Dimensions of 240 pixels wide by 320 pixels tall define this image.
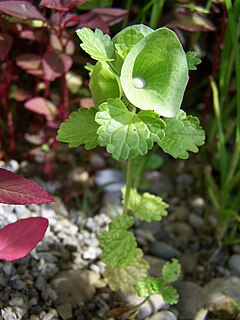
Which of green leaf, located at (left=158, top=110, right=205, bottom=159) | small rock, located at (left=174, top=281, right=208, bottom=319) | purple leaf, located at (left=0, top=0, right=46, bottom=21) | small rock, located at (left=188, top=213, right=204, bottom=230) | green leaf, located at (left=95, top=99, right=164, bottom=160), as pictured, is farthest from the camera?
small rock, located at (left=188, top=213, right=204, bottom=230)

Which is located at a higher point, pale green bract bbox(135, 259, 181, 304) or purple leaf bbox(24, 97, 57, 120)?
purple leaf bbox(24, 97, 57, 120)

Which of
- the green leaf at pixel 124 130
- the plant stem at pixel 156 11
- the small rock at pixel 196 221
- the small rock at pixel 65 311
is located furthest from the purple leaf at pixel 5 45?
the small rock at pixel 196 221

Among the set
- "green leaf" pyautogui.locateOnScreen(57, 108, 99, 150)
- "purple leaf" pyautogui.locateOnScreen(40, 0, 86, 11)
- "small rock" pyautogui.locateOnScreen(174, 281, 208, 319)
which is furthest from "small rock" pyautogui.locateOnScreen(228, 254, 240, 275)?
"purple leaf" pyautogui.locateOnScreen(40, 0, 86, 11)

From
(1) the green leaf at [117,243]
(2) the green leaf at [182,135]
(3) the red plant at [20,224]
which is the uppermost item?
(2) the green leaf at [182,135]

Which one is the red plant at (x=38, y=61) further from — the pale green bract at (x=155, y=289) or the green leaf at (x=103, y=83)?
the pale green bract at (x=155, y=289)

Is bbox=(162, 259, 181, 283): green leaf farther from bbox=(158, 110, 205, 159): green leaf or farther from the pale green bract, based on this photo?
bbox=(158, 110, 205, 159): green leaf

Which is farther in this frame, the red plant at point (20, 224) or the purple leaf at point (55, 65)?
the purple leaf at point (55, 65)

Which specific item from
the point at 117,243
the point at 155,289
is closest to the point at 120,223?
the point at 117,243
